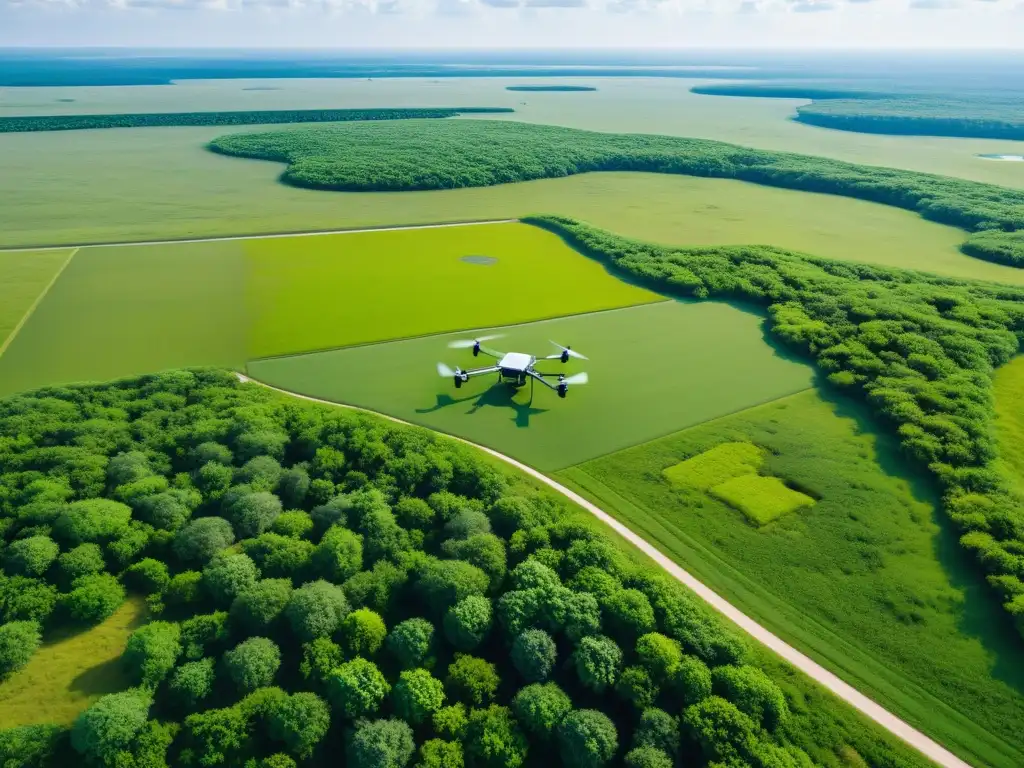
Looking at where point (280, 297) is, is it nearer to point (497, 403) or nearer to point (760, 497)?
point (497, 403)

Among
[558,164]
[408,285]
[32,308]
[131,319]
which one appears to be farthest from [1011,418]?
[558,164]

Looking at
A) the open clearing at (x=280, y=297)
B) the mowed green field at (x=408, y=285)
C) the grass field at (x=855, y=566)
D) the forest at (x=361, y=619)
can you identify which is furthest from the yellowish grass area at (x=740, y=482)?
the open clearing at (x=280, y=297)

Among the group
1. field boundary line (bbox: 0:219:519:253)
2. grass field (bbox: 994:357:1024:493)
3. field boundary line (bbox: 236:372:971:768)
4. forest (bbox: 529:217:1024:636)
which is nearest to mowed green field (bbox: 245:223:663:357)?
field boundary line (bbox: 0:219:519:253)

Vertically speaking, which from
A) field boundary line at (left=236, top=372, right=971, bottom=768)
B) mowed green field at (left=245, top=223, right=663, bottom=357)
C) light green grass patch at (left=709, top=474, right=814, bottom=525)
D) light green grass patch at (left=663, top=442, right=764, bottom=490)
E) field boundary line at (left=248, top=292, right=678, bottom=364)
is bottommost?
field boundary line at (left=236, top=372, right=971, bottom=768)

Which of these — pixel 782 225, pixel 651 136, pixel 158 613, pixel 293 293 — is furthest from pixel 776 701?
pixel 651 136

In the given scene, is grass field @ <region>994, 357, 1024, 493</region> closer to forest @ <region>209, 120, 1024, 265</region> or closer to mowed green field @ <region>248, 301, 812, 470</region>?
mowed green field @ <region>248, 301, 812, 470</region>

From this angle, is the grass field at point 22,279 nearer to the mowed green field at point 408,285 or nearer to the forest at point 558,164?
the mowed green field at point 408,285

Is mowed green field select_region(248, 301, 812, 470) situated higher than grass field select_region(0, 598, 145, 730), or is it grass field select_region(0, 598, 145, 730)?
mowed green field select_region(248, 301, 812, 470)
